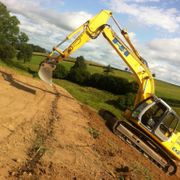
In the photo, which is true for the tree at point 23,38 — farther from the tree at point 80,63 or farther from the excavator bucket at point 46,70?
the excavator bucket at point 46,70

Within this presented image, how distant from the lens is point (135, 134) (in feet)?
49.1

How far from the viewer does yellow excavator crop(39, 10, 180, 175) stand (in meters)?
14.1

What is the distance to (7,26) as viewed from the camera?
43438 mm

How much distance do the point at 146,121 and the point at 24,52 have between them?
113 feet

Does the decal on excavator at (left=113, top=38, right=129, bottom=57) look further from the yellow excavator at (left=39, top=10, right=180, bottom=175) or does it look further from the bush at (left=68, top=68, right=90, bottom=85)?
the bush at (left=68, top=68, right=90, bottom=85)

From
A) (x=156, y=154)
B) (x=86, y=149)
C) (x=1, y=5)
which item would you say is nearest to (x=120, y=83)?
(x=1, y=5)

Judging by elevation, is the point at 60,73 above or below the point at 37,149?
below

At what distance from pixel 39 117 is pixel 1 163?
532 cm

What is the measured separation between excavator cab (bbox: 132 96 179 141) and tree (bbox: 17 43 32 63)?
33928mm

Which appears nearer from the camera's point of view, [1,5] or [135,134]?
[135,134]

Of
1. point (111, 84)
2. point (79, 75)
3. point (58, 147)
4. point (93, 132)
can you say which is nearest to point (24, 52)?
point (79, 75)

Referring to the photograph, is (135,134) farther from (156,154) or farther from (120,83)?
(120,83)

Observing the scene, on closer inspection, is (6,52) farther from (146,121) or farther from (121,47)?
(146,121)

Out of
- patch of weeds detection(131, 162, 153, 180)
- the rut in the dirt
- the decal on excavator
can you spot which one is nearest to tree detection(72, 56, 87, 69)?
the decal on excavator
